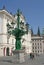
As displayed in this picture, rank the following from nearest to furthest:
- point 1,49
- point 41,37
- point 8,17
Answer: point 1,49 < point 8,17 < point 41,37

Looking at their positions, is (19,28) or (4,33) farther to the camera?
(4,33)

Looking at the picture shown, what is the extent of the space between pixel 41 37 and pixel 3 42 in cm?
11979

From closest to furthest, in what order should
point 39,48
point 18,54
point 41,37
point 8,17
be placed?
point 18,54 < point 8,17 < point 39,48 < point 41,37

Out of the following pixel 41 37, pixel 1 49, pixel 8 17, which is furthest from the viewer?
pixel 41 37

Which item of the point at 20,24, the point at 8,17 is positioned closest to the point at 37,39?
the point at 8,17

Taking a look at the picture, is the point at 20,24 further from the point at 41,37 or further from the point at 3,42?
the point at 41,37

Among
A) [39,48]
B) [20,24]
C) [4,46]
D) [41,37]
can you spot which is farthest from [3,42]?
[41,37]

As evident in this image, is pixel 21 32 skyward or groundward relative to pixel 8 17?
groundward

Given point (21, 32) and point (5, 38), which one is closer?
point (21, 32)

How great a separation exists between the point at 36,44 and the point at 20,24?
144 metres

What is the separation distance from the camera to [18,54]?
3203 cm

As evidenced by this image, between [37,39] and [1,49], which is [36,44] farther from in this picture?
[1,49]

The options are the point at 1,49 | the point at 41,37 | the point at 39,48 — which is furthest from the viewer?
the point at 41,37

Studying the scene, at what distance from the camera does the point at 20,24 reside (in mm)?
33844
